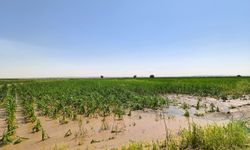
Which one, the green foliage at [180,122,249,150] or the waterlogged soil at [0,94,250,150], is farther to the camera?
the waterlogged soil at [0,94,250,150]

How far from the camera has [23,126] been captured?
10367 millimetres

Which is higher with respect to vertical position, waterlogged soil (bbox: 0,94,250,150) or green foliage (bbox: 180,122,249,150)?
green foliage (bbox: 180,122,249,150)

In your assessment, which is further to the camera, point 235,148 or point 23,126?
point 23,126

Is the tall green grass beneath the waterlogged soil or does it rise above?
above

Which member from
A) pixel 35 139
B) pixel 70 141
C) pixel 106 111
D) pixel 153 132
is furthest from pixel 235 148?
pixel 106 111

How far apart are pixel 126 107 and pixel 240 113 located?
5.37 m

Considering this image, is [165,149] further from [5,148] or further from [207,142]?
[5,148]

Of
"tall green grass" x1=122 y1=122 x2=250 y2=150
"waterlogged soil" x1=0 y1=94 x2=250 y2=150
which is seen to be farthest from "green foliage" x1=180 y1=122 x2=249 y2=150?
"waterlogged soil" x1=0 y1=94 x2=250 y2=150

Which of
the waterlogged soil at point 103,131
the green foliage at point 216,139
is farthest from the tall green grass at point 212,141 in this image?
the waterlogged soil at point 103,131

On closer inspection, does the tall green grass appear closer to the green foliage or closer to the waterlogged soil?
the green foliage

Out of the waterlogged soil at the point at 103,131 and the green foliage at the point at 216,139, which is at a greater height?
the green foliage at the point at 216,139

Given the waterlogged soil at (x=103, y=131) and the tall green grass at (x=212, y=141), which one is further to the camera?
the waterlogged soil at (x=103, y=131)

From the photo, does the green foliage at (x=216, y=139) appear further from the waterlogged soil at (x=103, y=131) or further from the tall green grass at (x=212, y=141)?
the waterlogged soil at (x=103, y=131)

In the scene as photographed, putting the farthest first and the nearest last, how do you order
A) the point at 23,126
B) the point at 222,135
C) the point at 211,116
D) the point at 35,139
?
the point at 211,116, the point at 23,126, the point at 35,139, the point at 222,135
